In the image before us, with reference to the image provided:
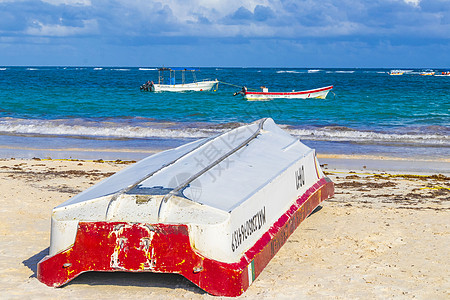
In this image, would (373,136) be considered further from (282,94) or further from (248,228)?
(282,94)

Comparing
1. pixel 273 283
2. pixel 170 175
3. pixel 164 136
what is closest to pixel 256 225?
pixel 273 283

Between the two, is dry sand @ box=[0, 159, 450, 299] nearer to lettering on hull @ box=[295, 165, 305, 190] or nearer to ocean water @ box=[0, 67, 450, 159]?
lettering on hull @ box=[295, 165, 305, 190]

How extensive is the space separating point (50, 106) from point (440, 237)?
2813cm

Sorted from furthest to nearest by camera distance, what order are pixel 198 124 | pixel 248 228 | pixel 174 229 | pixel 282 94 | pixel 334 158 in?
pixel 282 94 < pixel 198 124 < pixel 334 158 < pixel 248 228 < pixel 174 229

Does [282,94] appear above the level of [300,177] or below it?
below

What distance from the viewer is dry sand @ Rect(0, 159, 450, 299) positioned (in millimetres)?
4629

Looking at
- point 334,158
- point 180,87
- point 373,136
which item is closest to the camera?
point 334,158

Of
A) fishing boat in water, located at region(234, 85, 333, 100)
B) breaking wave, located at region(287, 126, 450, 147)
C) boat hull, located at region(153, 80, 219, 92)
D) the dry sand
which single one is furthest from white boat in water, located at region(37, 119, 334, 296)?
boat hull, located at region(153, 80, 219, 92)

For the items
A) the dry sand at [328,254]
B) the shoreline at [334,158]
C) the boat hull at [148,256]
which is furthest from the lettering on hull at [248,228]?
the shoreline at [334,158]

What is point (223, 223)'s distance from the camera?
4262 millimetres

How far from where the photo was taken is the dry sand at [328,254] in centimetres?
463

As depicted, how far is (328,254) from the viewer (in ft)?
18.6

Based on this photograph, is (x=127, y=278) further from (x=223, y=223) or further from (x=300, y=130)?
(x=300, y=130)

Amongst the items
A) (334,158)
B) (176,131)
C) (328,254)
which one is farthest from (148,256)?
(176,131)
